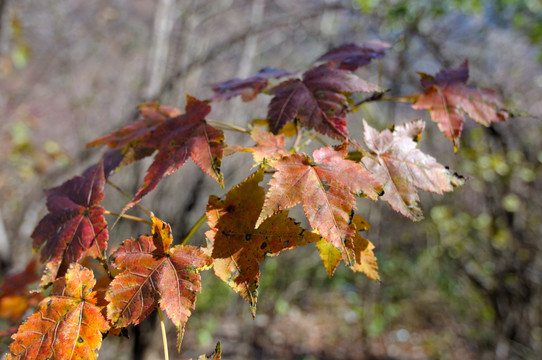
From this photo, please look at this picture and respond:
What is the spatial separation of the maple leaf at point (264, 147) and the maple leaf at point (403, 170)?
0.18 meters

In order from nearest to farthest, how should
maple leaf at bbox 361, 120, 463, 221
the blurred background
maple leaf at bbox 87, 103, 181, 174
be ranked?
maple leaf at bbox 361, 120, 463, 221
maple leaf at bbox 87, 103, 181, 174
the blurred background

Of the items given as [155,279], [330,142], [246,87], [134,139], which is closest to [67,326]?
[155,279]

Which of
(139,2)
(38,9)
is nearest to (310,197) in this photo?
(38,9)

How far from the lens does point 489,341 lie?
161 inches

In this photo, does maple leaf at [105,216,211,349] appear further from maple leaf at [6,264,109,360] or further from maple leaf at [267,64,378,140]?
maple leaf at [267,64,378,140]

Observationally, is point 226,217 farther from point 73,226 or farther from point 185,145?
point 73,226

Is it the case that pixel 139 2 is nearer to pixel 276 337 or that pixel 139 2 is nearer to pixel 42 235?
pixel 276 337

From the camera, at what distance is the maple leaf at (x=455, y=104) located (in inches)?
36.7

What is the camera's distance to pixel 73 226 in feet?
2.58

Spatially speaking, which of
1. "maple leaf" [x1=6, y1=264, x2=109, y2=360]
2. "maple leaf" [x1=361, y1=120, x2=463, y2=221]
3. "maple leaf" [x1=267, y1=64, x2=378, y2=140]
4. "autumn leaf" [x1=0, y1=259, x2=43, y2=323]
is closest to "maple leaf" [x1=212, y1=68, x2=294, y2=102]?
"maple leaf" [x1=267, y1=64, x2=378, y2=140]

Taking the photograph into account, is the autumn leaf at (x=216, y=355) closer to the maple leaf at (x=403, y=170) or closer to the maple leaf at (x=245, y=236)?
the maple leaf at (x=245, y=236)

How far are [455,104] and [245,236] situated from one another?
660 mm

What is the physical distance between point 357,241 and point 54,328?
0.62 meters

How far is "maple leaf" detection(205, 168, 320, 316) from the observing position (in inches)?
26.4
